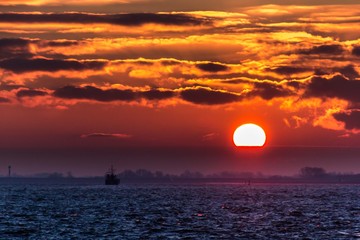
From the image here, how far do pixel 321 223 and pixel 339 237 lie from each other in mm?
28262

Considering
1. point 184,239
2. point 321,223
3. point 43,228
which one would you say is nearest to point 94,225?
point 43,228

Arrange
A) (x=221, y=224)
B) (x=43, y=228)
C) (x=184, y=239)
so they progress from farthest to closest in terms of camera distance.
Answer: (x=221, y=224), (x=43, y=228), (x=184, y=239)

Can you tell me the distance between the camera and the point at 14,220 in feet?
477

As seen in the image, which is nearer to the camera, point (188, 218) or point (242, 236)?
point (242, 236)

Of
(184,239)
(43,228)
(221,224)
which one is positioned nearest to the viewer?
(184,239)

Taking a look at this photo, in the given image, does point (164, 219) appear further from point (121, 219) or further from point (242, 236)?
point (242, 236)

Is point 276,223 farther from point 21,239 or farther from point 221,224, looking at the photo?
point 21,239

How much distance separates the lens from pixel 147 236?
363 feet

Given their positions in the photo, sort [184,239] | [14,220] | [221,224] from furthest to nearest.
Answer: [14,220] → [221,224] → [184,239]

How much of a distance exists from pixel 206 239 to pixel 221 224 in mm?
28533

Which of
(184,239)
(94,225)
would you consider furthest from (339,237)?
(94,225)

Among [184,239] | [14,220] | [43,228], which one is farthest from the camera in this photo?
[14,220]

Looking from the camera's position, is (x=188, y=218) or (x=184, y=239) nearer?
(x=184, y=239)

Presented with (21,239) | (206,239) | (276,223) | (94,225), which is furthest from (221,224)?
(21,239)
